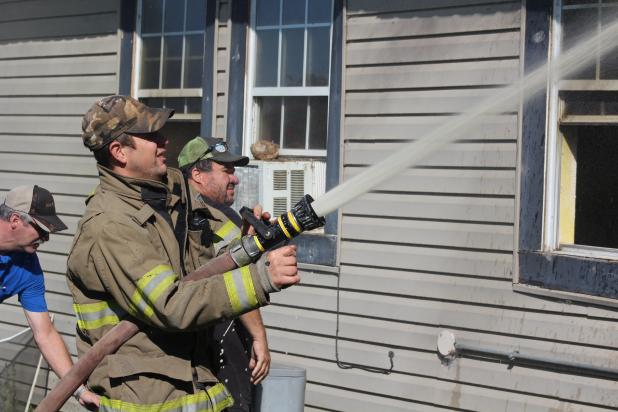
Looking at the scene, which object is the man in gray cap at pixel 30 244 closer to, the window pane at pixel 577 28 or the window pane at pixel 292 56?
the window pane at pixel 292 56

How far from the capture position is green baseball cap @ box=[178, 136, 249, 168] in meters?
5.16

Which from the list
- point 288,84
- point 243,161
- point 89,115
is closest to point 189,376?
point 89,115

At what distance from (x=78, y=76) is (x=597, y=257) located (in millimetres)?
5099

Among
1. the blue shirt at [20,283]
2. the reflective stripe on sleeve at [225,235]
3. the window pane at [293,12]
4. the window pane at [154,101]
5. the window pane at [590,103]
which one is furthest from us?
the window pane at [154,101]

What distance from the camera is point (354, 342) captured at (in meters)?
6.32

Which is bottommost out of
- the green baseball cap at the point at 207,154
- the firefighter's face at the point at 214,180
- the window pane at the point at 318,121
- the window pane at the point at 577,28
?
the firefighter's face at the point at 214,180

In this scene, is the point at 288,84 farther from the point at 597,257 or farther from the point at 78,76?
the point at 597,257

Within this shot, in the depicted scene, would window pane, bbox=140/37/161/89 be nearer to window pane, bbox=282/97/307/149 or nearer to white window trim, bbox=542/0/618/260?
window pane, bbox=282/97/307/149

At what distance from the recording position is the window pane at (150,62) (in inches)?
310

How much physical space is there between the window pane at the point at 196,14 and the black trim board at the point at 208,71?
0.27 meters

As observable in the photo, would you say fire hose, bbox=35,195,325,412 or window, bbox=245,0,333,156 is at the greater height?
window, bbox=245,0,333,156

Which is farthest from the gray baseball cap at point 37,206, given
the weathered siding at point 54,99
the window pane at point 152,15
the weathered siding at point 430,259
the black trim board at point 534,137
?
the window pane at point 152,15

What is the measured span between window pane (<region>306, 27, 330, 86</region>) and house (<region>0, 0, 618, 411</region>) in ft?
0.05

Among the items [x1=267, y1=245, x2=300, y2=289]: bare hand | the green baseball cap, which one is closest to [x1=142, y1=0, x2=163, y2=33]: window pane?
the green baseball cap
